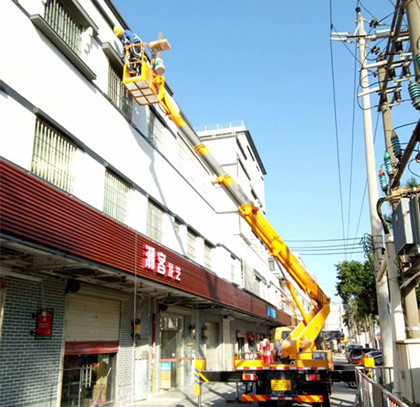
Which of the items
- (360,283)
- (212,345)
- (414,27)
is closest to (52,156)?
(414,27)

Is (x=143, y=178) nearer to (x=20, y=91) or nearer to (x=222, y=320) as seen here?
(x=20, y=91)

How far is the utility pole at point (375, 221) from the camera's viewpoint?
12672mm

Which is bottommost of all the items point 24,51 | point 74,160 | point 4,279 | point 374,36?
point 4,279

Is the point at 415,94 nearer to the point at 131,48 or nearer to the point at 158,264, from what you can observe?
the point at 158,264

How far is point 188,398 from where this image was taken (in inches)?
596

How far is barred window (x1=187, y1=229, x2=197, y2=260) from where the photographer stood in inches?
770

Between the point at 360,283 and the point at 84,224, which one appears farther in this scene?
the point at 360,283

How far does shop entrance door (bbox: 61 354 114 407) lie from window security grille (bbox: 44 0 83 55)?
8225 millimetres

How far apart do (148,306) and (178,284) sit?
230 cm

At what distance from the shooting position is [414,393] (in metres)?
8.89

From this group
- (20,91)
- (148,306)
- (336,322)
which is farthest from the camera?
(336,322)

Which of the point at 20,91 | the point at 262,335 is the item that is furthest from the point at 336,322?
the point at 20,91

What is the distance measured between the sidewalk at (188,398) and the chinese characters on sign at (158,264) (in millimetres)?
4129

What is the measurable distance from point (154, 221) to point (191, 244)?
4813 mm
